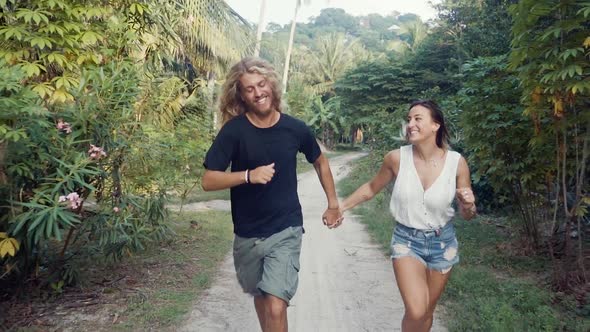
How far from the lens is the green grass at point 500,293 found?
14.9ft

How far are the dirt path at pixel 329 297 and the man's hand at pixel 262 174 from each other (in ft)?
6.93

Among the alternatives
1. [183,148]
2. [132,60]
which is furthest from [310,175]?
[132,60]

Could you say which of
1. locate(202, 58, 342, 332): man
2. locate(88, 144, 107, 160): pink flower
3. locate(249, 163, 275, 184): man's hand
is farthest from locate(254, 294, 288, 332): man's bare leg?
locate(88, 144, 107, 160): pink flower

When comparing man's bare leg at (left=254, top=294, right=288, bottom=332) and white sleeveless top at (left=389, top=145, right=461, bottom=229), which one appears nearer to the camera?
man's bare leg at (left=254, top=294, right=288, bottom=332)

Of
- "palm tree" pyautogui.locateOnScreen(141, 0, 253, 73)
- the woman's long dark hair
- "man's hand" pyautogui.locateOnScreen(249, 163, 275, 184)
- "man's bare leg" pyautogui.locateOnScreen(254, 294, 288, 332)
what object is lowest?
"man's bare leg" pyautogui.locateOnScreen(254, 294, 288, 332)

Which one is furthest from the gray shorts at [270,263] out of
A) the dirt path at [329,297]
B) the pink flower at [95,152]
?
the pink flower at [95,152]

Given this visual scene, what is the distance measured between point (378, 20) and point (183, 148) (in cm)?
11007

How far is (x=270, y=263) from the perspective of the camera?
3355mm

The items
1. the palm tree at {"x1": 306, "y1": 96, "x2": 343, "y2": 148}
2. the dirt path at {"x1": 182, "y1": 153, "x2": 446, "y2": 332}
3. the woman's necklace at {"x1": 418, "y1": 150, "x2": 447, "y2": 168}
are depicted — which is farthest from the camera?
the palm tree at {"x1": 306, "y1": 96, "x2": 343, "y2": 148}

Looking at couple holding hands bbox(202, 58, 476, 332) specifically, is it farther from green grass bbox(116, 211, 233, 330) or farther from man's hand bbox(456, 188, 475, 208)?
green grass bbox(116, 211, 233, 330)

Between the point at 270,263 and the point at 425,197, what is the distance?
1.06 meters

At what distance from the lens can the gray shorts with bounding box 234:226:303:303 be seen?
10.8ft

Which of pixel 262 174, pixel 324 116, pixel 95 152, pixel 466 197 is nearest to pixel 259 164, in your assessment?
pixel 262 174

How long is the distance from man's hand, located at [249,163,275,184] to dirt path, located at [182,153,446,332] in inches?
83.1
